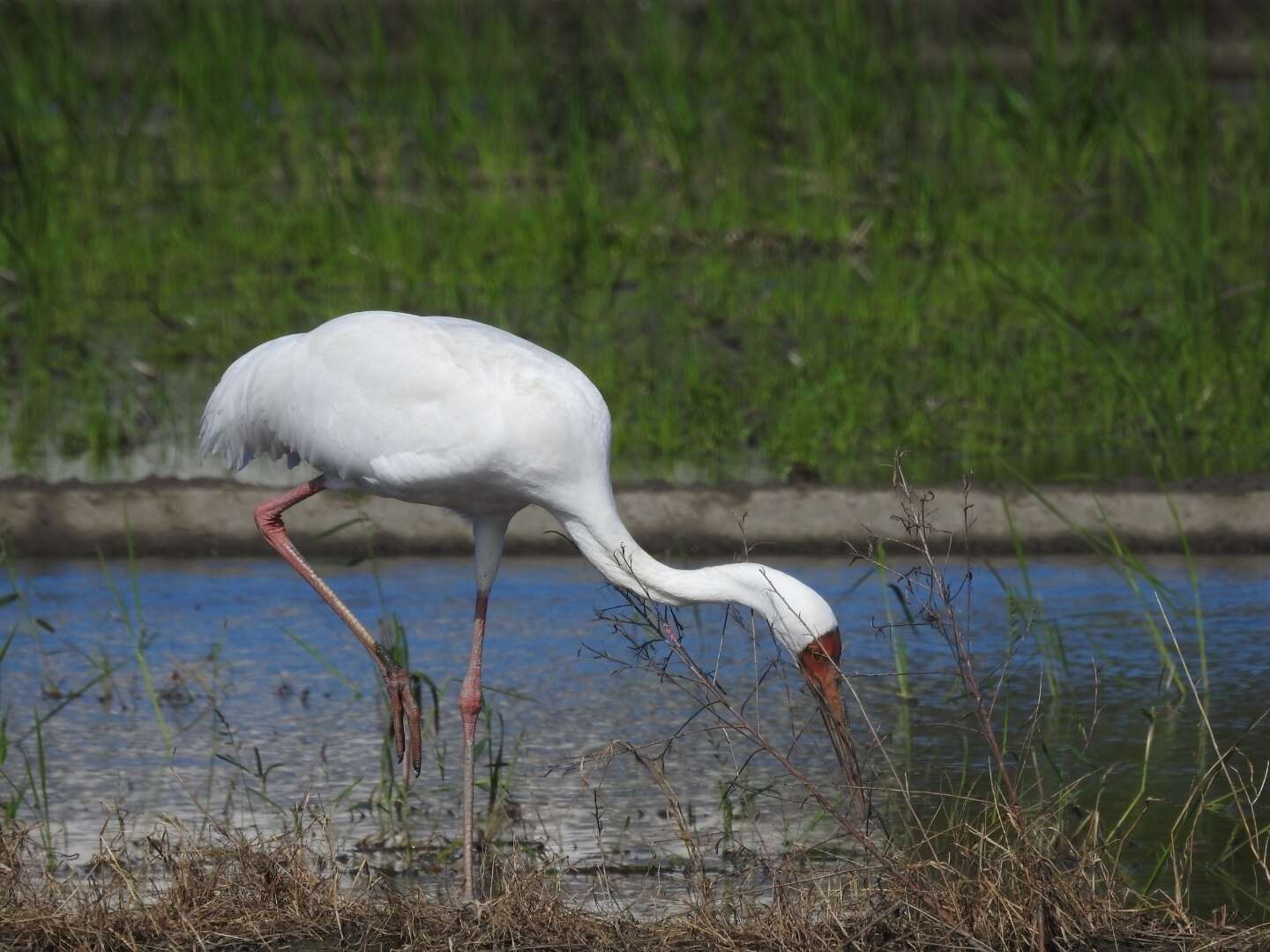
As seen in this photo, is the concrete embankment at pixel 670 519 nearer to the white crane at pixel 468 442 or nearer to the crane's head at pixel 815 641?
the white crane at pixel 468 442

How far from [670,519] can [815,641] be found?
7.50 feet

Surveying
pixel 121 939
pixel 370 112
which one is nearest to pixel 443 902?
pixel 121 939

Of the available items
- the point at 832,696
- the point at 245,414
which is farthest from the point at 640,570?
the point at 245,414

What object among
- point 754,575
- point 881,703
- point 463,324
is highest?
point 463,324

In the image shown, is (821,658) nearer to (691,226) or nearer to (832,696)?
(832,696)

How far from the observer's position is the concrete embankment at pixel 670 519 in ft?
22.6

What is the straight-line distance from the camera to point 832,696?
15.3 ft

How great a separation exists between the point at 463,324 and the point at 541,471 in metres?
0.60

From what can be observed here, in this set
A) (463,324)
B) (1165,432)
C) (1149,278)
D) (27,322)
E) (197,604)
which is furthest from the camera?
(1149,278)

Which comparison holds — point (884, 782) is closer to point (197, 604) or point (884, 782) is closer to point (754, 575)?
point (754, 575)

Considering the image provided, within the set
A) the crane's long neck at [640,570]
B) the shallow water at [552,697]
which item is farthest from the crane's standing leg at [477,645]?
the crane's long neck at [640,570]

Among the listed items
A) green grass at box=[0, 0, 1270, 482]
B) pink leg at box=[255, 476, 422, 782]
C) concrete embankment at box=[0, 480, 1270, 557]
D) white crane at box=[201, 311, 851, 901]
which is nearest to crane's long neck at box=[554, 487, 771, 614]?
white crane at box=[201, 311, 851, 901]

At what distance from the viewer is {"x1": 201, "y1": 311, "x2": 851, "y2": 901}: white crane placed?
5062mm

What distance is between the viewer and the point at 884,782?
16.5 feet
